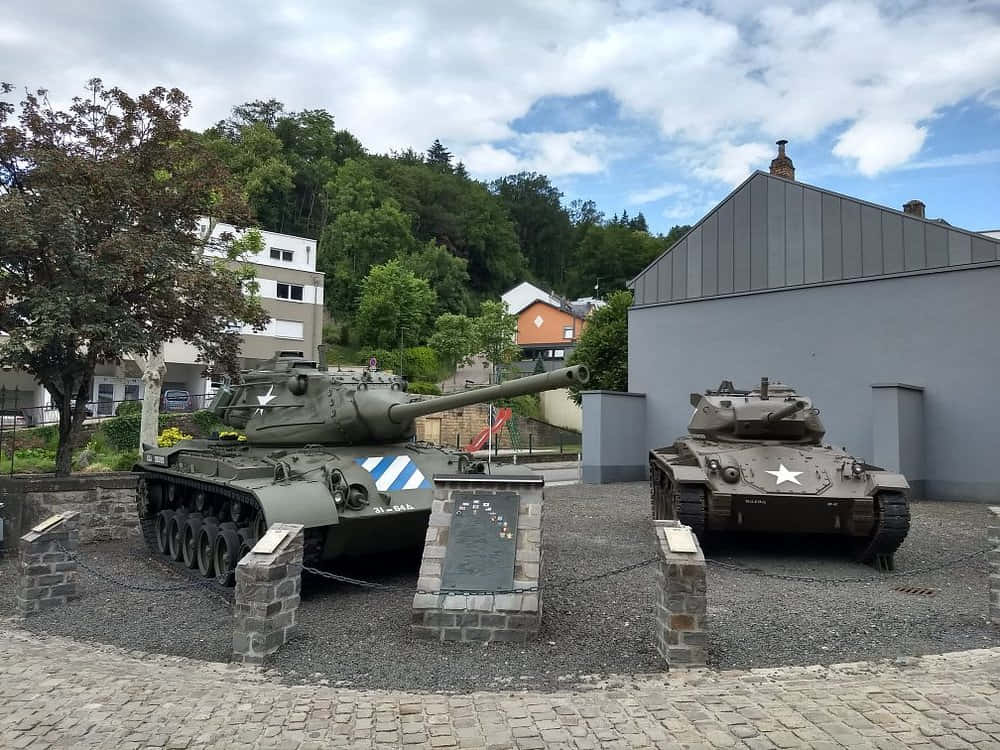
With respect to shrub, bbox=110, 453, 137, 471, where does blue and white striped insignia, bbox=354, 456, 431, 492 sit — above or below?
above

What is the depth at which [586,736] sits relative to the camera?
Result: 396 cm

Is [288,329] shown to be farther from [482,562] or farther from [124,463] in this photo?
[482,562]

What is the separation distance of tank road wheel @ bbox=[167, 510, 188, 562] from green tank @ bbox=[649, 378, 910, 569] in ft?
20.2

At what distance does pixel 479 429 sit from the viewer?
1199 inches

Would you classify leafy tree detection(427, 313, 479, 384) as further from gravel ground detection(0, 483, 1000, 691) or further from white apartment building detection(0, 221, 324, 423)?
gravel ground detection(0, 483, 1000, 691)

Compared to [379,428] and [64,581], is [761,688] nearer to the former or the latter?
[379,428]

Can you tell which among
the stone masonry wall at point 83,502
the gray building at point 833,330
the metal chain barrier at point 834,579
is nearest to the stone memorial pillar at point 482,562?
the metal chain barrier at point 834,579

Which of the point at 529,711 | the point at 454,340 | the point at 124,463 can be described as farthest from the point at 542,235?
the point at 529,711

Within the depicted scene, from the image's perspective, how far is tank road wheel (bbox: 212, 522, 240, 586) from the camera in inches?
313

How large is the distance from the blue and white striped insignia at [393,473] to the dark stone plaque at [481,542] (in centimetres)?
154

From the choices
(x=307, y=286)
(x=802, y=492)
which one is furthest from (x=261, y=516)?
(x=307, y=286)

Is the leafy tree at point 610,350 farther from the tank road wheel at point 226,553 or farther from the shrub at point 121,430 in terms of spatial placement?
the tank road wheel at point 226,553

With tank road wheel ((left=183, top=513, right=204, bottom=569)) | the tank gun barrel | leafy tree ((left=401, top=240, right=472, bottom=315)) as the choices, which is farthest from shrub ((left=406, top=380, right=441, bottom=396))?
the tank gun barrel

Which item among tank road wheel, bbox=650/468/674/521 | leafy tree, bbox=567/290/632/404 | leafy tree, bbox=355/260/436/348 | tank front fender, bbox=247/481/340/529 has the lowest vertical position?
tank road wheel, bbox=650/468/674/521
